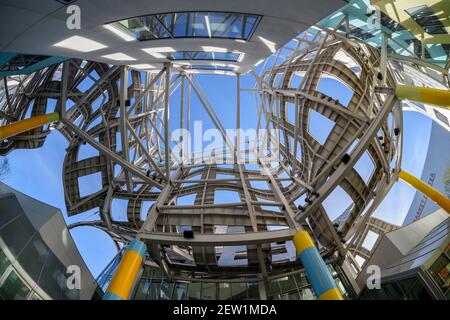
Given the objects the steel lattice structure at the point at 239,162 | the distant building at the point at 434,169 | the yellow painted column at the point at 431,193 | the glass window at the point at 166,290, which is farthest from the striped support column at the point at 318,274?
the distant building at the point at 434,169

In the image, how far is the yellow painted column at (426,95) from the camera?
10414mm

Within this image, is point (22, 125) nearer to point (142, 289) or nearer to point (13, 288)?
point (13, 288)

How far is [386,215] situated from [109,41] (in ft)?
110

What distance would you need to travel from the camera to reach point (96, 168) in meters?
27.0

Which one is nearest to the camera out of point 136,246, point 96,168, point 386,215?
point 136,246

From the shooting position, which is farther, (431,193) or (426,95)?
(431,193)

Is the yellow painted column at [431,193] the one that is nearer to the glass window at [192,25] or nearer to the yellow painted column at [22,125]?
the glass window at [192,25]

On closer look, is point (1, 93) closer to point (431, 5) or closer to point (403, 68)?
point (431, 5)

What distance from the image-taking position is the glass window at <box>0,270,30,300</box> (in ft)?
32.1

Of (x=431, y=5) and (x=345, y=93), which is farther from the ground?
(x=345, y=93)

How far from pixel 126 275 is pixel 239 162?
15893 mm

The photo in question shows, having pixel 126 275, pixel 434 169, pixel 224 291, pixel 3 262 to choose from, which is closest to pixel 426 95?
pixel 126 275

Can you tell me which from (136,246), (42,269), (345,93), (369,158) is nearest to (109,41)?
(136,246)

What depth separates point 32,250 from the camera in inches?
472
